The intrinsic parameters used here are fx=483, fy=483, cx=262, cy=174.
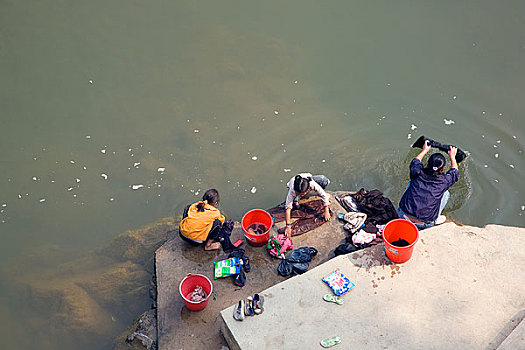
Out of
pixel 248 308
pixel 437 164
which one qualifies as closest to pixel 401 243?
pixel 437 164

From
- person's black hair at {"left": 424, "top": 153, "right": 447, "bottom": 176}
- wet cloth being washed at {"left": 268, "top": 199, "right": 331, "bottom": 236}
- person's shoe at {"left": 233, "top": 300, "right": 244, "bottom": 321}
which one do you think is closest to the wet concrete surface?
wet cloth being washed at {"left": 268, "top": 199, "right": 331, "bottom": 236}

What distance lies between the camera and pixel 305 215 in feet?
20.2

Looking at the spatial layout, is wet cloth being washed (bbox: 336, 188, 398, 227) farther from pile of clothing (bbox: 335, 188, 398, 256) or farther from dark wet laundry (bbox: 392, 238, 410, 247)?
dark wet laundry (bbox: 392, 238, 410, 247)

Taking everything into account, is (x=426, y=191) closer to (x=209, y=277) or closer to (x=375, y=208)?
(x=375, y=208)

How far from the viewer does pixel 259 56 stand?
29.2 ft

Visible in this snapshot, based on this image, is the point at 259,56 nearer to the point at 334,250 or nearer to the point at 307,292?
the point at 334,250

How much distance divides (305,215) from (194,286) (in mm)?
1712

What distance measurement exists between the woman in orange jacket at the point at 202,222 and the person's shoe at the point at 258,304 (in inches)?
45.3

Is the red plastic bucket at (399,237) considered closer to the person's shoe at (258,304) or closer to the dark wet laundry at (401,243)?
the dark wet laundry at (401,243)

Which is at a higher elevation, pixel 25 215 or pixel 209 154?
pixel 209 154

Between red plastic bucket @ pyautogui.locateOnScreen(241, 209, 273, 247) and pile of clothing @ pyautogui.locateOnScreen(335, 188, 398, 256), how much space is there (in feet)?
2.78

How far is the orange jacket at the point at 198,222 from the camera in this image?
5.52 m

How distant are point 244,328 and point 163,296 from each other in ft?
4.04

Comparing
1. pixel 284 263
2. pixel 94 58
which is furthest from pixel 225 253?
pixel 94 58
